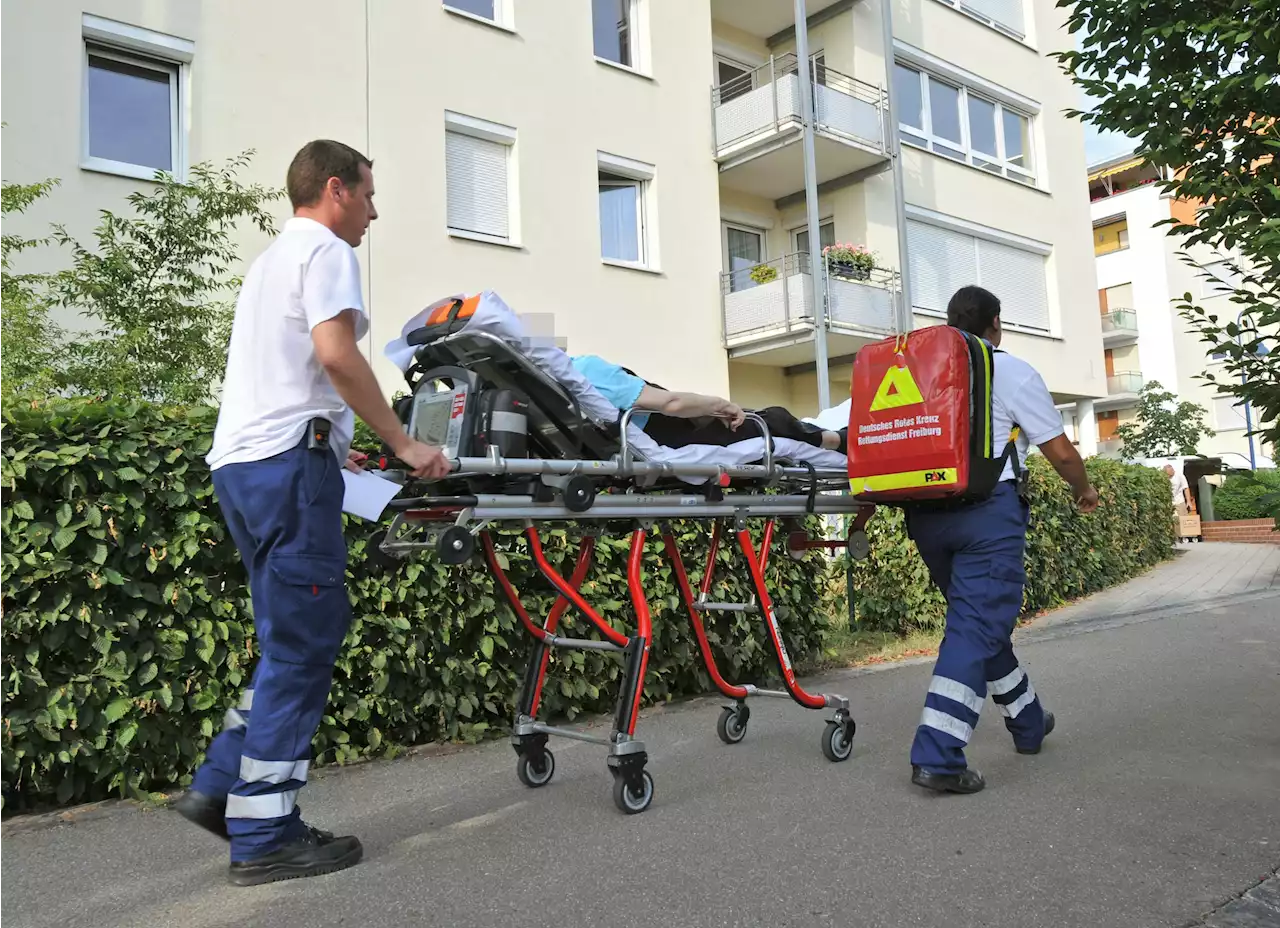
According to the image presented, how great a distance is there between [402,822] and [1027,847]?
2.22m

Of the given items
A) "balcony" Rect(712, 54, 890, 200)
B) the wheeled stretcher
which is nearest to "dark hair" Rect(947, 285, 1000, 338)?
the wheeled stretcher

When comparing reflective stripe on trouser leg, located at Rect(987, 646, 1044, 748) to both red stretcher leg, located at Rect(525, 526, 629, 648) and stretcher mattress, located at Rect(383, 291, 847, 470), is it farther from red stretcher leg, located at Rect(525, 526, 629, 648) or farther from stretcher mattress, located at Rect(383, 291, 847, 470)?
red stretcher leg, located at Rect(525, 526, 629, 648)

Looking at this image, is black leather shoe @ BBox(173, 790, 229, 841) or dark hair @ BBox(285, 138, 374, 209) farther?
dark hair @ BBox(285, 138, 374, 209)

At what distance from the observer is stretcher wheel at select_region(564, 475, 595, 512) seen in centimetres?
363

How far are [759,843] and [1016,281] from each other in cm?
1999

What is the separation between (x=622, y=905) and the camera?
305cm

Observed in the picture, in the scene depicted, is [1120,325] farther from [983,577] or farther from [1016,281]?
[983,577]

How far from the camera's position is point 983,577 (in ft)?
14.1

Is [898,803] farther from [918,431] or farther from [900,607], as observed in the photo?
[900,607]

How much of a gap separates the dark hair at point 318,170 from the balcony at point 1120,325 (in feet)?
153

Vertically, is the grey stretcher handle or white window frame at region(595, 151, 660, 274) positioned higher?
white window frame at region(595, 151, 660, 274)

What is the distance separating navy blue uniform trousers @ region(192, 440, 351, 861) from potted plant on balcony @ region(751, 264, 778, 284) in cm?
1449

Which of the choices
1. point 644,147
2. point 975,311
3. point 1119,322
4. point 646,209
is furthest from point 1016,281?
point 1119,322

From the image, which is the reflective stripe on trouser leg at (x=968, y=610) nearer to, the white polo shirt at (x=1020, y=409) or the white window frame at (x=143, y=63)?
the white polo shirt at (x=1020, y=409)
